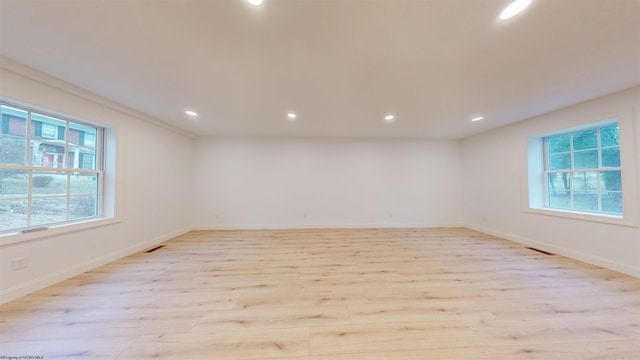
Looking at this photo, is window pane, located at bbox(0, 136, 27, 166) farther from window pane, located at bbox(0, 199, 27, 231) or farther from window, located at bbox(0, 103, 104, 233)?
window pane, located at bbox(0, 199, 27, 231)

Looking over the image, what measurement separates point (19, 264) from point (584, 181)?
23.7ft

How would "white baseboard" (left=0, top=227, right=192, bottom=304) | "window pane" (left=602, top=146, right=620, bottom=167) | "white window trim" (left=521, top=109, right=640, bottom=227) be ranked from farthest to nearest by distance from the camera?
"window pane" (left=602, top=146, right=620, bottom=167)
"white window trim" (left=521, top=109, right=640, bottom=227)
"white baseboard" (left=0, top=227, right=192, bottom=304)

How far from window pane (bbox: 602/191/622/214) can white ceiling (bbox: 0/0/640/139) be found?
54.4 inches

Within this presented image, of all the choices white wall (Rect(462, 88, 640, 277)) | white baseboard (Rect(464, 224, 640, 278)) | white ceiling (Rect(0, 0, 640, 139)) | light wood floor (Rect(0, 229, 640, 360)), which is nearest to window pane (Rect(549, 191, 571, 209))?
white wall (Rect(462, 88, 640, 277))

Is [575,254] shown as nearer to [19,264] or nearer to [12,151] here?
[19,264]

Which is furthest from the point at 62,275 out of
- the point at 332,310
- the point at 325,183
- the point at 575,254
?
the point at 575,254

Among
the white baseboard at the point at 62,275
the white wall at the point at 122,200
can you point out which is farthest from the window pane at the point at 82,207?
the white baseboard at the point at 62,275

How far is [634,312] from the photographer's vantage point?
1.88 m

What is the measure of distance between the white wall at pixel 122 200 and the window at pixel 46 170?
0.72ft

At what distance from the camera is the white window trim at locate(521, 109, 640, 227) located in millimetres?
2648

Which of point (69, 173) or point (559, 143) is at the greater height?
point (559, 143)

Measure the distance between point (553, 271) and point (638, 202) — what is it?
4.09ft

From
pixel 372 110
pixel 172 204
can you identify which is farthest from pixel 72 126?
pixel 372 110

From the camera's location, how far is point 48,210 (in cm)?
253
